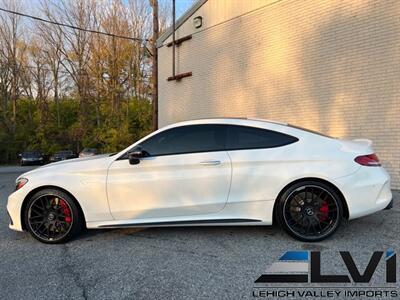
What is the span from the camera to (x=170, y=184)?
4.27m

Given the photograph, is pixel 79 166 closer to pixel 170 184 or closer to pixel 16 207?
pixel 16 207

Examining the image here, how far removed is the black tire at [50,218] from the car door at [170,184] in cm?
57

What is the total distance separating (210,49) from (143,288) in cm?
1137

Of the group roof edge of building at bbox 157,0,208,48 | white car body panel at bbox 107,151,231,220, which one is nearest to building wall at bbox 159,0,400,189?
roof edge of building at bbox 157,0,208,48

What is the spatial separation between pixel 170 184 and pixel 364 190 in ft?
7.76

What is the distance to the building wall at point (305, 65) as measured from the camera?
7.96m

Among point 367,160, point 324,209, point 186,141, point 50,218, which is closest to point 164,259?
point 186,141

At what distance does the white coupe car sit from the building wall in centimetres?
447

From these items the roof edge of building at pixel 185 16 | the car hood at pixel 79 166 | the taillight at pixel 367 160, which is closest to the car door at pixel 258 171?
the taillight at pixel 367 160

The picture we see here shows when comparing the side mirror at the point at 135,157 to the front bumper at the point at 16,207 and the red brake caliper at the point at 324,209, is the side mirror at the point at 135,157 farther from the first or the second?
the red brake caliper at the point at 324,209

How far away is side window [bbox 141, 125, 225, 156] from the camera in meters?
4.38

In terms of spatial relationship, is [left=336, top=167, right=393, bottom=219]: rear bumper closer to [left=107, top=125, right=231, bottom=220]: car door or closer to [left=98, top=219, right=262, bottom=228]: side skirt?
[left=98, top=219, right=262, bottom=228]: side skirt

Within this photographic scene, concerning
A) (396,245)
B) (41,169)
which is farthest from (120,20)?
(396,245)

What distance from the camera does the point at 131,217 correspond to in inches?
170
